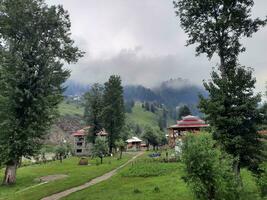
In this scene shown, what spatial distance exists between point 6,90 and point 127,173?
1830cm

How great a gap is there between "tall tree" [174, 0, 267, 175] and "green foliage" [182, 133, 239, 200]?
3.98 meters

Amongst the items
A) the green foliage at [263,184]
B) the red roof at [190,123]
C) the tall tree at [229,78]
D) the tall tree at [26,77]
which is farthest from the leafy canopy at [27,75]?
the red roof at [190,123]

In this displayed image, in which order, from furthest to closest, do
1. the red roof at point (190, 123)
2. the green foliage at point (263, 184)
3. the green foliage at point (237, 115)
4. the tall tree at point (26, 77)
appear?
the red roof at point (190, 123)
the tall tree at point (26, 77)
the green foliage at point (237, 115)
the green foliage at point (263, 184)

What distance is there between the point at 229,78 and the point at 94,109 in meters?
70.1

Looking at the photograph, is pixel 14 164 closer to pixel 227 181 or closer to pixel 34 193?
pixel 34 193

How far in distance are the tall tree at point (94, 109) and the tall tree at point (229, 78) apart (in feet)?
213

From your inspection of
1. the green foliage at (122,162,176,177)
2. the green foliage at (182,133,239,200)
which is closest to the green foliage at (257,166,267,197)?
the green foliage at (182,133,239,200)

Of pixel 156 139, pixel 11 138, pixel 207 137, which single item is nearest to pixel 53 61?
pixel 11 138

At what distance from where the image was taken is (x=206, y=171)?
62.7ft

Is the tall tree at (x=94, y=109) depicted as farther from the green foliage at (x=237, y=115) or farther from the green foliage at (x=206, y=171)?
the green foliage at (x=206, y=171)

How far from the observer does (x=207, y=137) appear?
20516mm

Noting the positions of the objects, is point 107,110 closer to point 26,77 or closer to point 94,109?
point 94,109

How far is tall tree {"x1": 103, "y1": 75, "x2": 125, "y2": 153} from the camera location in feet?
299

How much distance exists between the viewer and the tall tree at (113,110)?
299 feet
